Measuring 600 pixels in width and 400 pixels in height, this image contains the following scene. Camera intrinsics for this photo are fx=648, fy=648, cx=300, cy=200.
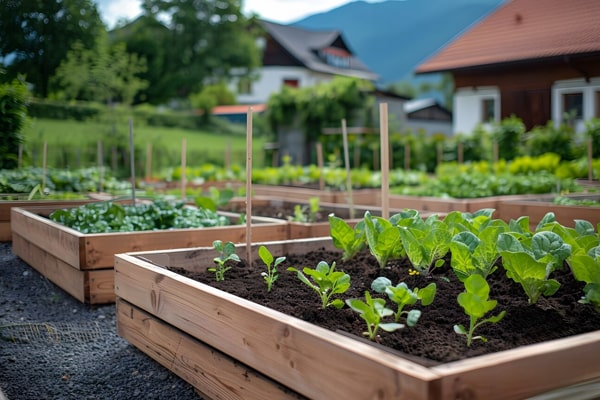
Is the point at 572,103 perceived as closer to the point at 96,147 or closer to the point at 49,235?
the point at 49,235

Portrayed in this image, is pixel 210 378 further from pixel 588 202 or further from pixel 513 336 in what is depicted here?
pixel 588 202

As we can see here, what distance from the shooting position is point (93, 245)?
351cm

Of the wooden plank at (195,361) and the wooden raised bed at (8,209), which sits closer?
the wooden plank at (195,361)

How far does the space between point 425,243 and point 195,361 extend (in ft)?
3.06

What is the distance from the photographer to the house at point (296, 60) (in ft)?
96.5

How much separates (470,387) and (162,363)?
1.50 m

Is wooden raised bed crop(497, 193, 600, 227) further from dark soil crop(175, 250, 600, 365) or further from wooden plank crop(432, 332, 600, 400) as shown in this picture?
wooden plank crop(432, 332, 600, 400)

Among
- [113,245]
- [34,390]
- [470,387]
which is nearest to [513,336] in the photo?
[470,387]

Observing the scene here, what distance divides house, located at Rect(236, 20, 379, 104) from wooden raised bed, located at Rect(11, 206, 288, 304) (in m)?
23.9

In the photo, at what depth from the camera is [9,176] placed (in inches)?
180

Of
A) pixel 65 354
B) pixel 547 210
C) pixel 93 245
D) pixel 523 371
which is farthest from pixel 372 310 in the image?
pixel 547 210

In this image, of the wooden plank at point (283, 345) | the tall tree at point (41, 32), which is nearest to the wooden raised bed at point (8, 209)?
the tall tree at point (41, 32)

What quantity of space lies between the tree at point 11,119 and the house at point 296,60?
76.8ft

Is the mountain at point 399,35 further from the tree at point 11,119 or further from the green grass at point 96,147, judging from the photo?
the tree at point 11,119
